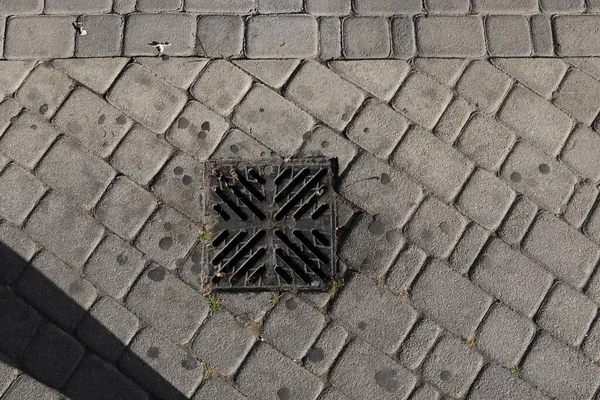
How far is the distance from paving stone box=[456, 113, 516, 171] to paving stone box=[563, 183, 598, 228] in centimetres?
43

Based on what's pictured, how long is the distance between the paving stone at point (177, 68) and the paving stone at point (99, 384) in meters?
1.56

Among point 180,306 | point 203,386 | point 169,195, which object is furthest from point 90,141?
point 203,386

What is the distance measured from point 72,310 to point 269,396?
1101 millimetres

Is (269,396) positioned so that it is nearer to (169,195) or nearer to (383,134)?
(169,195)

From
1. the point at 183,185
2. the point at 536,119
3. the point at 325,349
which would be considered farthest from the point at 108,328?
the point at 536,119

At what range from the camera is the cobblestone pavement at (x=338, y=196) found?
278 centimetres

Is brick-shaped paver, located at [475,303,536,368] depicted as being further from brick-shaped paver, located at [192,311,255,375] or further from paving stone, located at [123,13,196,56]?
paving stone, located at [123,13,196,56]

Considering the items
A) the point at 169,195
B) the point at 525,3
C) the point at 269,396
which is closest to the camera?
the point at 269,396

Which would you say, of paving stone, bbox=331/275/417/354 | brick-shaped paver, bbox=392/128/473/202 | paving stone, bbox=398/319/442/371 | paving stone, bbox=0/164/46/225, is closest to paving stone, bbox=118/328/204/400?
paving stone, bbox=331/275/417/354

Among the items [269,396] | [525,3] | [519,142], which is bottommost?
[269,396]

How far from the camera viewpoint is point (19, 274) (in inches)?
113

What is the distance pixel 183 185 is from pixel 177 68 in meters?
0.69

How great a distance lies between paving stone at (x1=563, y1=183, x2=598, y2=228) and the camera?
2.94 m

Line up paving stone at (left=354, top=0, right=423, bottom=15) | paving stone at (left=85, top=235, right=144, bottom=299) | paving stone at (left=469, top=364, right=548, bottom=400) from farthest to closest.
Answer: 1. paving stone at (left=354, top=0, right=423, bottom=15)
2. paving stone at (left=85, top=235, right=144, bottom=299)
3. paving stone at (left=469, top=364, right=548, bottom=400)
